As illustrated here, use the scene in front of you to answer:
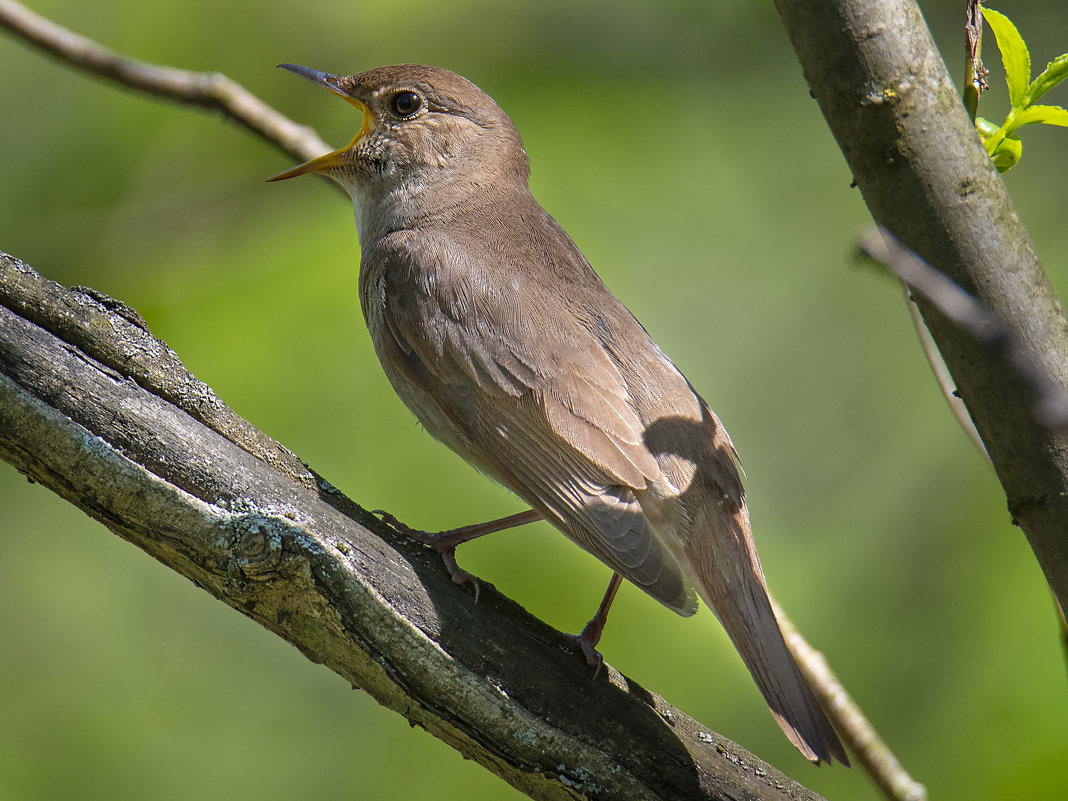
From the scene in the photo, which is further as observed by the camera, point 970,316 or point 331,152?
point 331,152

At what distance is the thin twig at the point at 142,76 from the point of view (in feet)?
11.3

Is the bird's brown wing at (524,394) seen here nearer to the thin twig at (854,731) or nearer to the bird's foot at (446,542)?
the bird's foot at (446,542)

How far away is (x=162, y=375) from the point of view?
8.60ft

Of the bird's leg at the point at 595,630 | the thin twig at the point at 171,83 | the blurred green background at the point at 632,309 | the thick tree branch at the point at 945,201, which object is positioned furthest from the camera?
the blurred green background at the point at 632,309

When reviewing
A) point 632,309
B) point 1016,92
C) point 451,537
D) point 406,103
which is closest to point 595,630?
point 451,537

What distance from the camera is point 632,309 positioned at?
418 cm

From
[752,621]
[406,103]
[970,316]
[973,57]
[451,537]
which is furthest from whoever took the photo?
[406,103]

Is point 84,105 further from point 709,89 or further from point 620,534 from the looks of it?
point 620,534

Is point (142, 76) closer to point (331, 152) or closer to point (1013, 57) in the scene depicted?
point (331, 152)

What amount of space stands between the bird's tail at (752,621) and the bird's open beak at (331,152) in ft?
6.14

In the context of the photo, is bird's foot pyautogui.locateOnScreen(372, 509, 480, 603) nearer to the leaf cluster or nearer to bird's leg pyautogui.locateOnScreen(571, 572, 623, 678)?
bird's leg pyautogui.locateOnScreen(571, 572, 623, 678)

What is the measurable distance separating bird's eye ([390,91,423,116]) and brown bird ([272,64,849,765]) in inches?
11.5

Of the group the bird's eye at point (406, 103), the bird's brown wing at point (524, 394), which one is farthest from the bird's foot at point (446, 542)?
the bird's eye at point (406, 103)

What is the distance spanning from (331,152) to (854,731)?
8.66 feet
